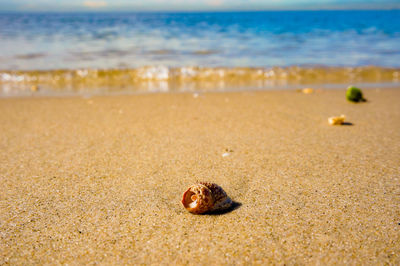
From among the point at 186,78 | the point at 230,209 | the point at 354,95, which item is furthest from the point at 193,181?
the point at 186,78

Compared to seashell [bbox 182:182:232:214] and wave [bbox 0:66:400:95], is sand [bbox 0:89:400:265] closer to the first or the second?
seashell [bbox 182:182:232:214]

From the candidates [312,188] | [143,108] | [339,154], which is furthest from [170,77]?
[312,188]

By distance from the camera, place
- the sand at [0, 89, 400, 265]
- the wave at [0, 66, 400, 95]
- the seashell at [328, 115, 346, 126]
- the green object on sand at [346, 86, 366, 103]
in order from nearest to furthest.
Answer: the sand at [0, 89, 400, 265] < the seashell at [328, 115, 346, 126] < the green object on sand at [346, 86, 366, 103] < the wave at [0, 66, 400, 95]

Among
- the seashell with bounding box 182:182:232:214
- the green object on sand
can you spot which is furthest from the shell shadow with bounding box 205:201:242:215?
the green object on sand

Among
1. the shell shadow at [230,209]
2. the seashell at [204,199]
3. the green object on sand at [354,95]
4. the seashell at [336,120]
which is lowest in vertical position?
the shell shadow at [230,209]

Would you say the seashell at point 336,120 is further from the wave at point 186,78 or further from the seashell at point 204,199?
the wave at point 186,78

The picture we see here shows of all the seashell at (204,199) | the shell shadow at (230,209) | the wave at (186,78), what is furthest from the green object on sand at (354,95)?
the seashell at (204,199)
